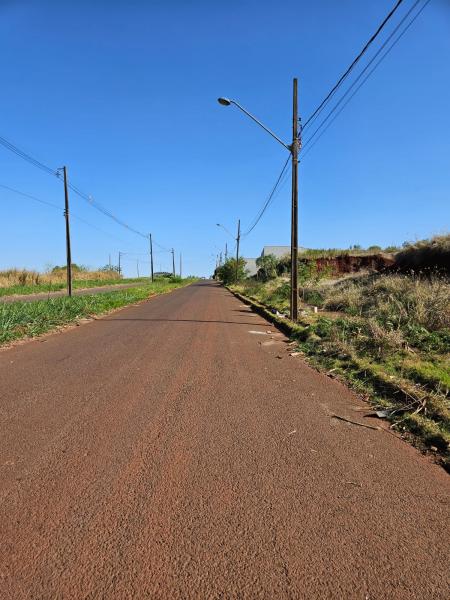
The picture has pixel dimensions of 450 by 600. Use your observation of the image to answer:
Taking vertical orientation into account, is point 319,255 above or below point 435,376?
above

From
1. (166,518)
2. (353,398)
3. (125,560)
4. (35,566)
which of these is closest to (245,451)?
(166,518)

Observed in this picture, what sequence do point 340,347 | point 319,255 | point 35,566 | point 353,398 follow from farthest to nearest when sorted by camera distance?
point 319,255 → point 340,347 → point 353,398 → point 35,566

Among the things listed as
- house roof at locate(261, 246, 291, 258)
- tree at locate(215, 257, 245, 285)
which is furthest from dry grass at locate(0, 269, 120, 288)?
house roof at locate(261, 246, 291, 258)

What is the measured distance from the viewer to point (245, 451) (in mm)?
3941

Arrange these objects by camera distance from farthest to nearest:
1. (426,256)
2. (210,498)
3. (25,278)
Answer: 1. (25,278)
2. (426,256)
3. (210,498)

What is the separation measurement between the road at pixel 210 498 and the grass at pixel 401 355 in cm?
48

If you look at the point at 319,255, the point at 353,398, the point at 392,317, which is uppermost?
the point at 319,255

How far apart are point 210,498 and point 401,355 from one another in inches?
215

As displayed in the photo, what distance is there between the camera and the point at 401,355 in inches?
295

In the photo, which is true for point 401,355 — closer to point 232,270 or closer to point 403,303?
point 403,303

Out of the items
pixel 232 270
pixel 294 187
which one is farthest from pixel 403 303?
pixel 232 270

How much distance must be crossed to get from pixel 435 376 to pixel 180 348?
5.19 metres

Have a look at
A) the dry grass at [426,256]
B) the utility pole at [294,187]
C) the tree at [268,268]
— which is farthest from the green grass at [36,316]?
the tree at [268,268]

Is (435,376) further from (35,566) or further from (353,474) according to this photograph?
(35,566)
